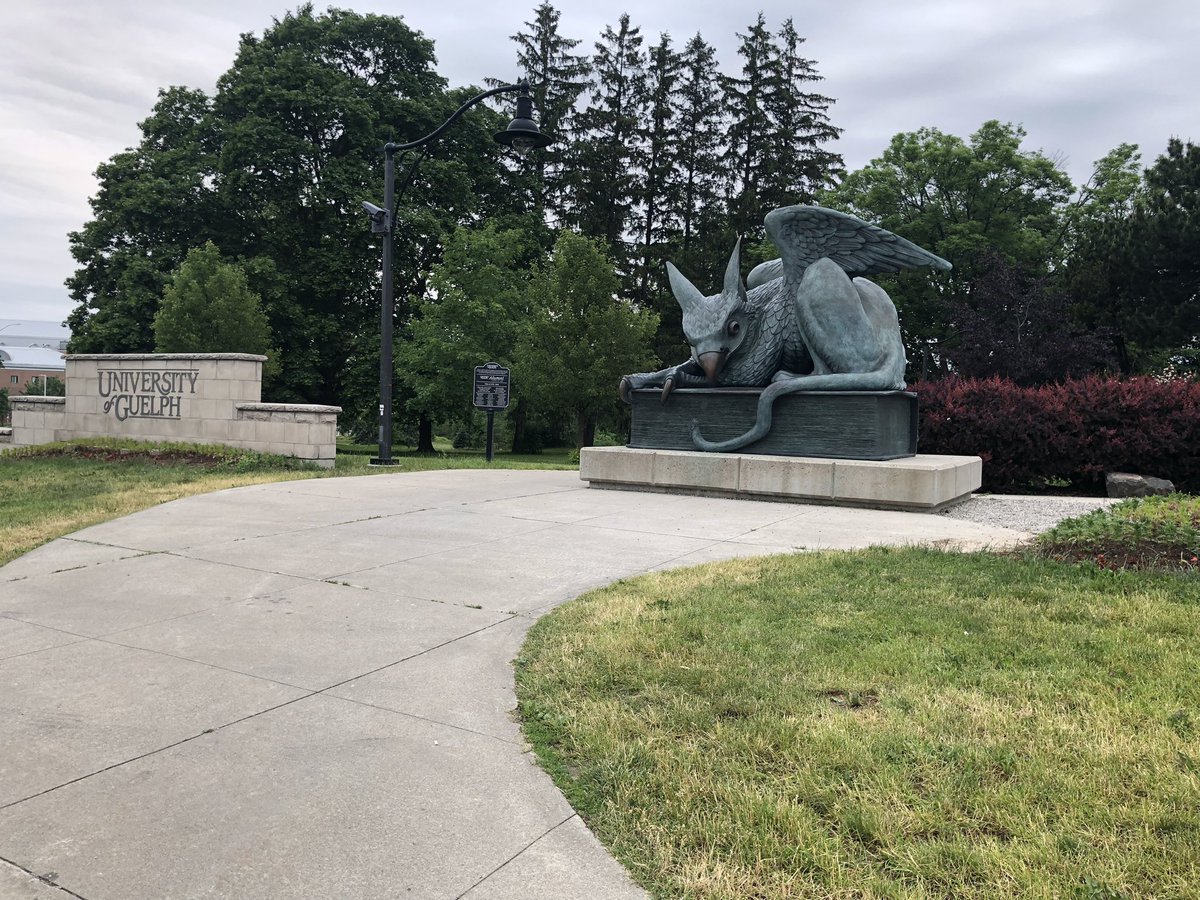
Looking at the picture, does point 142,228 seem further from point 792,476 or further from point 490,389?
point 792,476

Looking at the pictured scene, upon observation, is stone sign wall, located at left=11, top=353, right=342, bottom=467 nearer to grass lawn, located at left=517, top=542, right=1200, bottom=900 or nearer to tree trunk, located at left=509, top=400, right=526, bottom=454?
grass lawn, located at left=517, top=542, right=1200, bottom=900

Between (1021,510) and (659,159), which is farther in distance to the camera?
(659,159)

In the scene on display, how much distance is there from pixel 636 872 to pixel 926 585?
3792mm

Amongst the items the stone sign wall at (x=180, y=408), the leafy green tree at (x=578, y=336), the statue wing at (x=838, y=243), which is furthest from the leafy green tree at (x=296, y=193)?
the statue wing at (x=838, y=243)

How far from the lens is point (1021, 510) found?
1017cm

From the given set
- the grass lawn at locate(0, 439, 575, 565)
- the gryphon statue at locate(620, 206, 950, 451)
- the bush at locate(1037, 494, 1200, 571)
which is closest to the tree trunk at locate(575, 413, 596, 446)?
the grass lawn at locate(0, 439, 575, 565)

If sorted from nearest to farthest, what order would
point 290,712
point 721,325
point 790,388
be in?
1. point 290,712
2. point 790,388
3. point 721,325

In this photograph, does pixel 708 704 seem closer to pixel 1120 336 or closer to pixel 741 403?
pixel 741 403

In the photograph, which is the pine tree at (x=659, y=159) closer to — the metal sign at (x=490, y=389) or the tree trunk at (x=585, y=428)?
the tree trunk at (x=585, y=428)

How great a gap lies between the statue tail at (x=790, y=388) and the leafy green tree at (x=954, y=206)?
72.4ft

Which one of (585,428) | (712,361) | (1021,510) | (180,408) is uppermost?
(712,361)

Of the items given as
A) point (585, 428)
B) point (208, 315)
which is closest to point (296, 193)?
point (208, 315)

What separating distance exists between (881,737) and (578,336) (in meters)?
24.5

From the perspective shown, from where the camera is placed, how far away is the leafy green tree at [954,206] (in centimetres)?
3117
